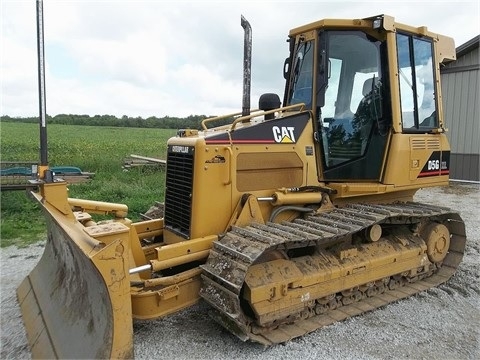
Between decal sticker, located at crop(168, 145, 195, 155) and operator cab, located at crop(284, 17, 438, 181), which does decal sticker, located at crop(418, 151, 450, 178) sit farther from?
decal sticker, located at crop(168, 145, 195, 155)

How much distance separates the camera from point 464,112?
43.4 feet

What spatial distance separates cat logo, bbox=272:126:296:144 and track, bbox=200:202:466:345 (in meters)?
0.84

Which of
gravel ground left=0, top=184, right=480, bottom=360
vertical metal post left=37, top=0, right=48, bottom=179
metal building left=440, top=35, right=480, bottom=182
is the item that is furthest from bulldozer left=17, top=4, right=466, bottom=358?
metal building left=440, top=35, right=480, bottom=182

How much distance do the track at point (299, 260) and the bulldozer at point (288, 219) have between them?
0.06 feet

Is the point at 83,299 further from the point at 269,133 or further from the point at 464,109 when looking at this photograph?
the point at 464,109

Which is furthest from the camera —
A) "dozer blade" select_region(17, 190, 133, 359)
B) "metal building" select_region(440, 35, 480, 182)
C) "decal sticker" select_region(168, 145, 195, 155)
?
"metal building" select_region(440, 35, 480, 182)

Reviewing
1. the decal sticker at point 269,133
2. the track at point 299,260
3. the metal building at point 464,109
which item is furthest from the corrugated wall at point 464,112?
the decal sticker at point 269,133

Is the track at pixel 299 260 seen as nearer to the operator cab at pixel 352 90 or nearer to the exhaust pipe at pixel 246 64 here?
the operator cab at pixel 352 90

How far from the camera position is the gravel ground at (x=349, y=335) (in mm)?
3572

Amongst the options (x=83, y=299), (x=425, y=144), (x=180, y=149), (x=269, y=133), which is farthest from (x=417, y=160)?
(x=83, y=299)

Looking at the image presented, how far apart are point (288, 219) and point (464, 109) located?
36.3ft

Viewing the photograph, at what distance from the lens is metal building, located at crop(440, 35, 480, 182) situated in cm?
1290

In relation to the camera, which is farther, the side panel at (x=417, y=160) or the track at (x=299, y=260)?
the side panel at (x=417, y=160)

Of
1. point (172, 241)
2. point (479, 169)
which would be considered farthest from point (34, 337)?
point (479, 169)
